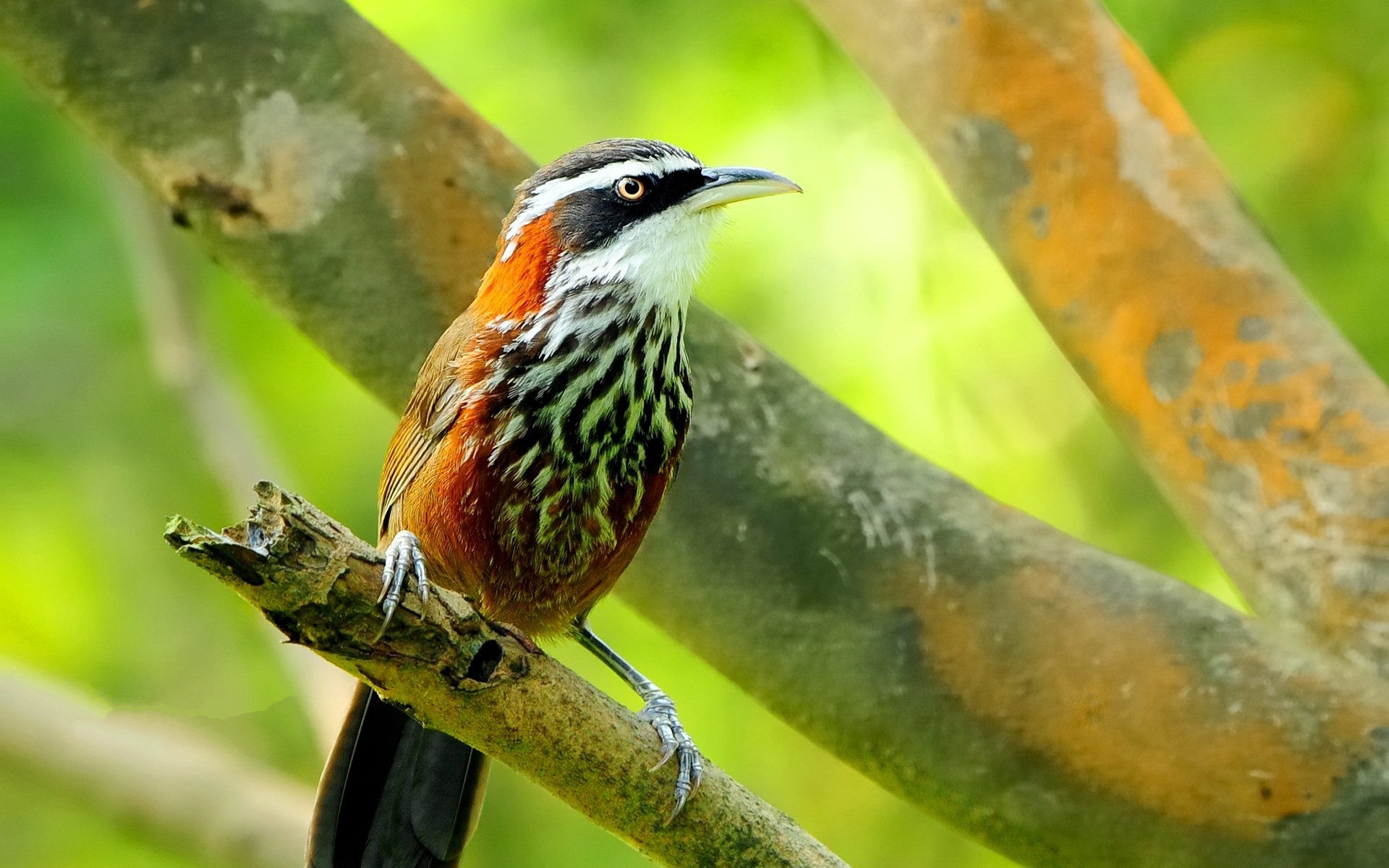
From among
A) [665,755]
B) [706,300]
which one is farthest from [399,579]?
[706,300]

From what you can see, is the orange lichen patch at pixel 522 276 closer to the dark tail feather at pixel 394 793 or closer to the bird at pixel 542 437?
the bird at pixel 542 437

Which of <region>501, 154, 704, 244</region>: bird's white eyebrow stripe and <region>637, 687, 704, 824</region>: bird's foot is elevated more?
<region>501, 154, 704, 244</region>: bird's white eyebrow stripe

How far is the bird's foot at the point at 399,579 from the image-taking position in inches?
93.5

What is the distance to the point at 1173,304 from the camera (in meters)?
3.81

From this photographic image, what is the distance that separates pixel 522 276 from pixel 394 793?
4.48 ft

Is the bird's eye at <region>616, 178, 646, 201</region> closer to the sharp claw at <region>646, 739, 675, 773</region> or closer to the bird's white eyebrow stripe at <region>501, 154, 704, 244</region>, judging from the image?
the bird's white eyebrow stripe at <region>501, 154, 704, 244</region>

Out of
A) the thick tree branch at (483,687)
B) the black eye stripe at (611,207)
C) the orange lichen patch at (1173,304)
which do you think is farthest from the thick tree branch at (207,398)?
the orange lichen patch at (1173,304)

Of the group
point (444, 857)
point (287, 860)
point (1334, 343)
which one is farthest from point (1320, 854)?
point (287, 860)

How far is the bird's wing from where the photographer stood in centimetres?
339

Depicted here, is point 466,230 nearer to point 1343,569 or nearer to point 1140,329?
point 1140,329

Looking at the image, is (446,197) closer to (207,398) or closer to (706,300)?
(207,398)

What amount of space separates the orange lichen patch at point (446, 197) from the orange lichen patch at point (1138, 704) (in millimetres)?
1396

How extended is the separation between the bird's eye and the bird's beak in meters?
0.11

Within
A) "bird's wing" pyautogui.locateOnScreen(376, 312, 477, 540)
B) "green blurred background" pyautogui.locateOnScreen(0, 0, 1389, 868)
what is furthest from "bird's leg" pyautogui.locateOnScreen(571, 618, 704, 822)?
"green blurred background" pyautogui.locateOnScreen(0, 0, 1389, 868)
